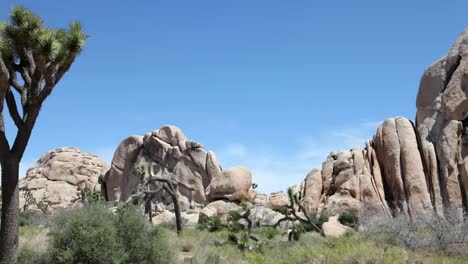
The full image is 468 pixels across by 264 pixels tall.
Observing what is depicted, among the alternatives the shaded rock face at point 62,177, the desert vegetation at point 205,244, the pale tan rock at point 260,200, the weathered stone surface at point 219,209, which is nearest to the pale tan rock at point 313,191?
the weathered stone surface at point 219,209

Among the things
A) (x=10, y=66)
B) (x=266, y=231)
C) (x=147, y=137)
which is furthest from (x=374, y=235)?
(x=147, y=137)

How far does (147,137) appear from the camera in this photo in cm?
4238

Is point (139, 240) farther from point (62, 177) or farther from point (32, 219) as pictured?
point (62, 177)

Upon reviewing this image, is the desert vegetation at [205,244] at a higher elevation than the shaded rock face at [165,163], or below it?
below

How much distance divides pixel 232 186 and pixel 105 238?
67.6 ft

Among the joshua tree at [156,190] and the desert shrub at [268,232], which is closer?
the joshua tree at [156,190]

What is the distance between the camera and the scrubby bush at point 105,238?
36.4 ft

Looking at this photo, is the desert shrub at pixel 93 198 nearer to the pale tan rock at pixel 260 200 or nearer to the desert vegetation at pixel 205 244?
the desert vegetation at pixel 205 244

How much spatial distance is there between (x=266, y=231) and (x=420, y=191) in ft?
27.1

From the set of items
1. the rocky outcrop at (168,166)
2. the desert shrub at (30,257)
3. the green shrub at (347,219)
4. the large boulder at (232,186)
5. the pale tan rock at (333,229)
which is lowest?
the desert shrub at (30,257)

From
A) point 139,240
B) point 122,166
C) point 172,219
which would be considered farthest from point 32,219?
point 122,166

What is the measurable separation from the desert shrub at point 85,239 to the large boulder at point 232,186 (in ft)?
65.9

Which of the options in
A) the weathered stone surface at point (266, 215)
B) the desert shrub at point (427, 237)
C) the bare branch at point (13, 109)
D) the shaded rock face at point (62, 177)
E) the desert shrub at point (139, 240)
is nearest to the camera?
the desert shrub at point (139, 240)

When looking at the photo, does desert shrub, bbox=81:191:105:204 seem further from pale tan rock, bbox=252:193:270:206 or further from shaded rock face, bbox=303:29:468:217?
shaded rock face, bbox=303:29:468:217
